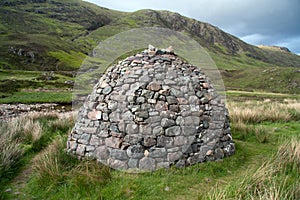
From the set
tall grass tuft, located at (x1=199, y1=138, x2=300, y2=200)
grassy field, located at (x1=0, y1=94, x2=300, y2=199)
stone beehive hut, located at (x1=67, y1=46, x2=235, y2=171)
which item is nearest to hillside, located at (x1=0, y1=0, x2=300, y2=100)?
grassy field, located at (x1=0, y1=94, x2=300, y2=199)

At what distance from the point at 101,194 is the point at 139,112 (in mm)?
2076

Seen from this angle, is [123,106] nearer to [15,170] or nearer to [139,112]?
[139,112]

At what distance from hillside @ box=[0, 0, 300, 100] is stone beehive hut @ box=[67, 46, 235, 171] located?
26.1 metres

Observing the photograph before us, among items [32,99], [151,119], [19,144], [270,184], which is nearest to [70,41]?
[32,99]

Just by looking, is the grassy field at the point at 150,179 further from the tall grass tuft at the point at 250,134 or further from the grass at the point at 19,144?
the tall grass tuft at the point at 250,134

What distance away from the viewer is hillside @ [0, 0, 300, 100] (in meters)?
56.5

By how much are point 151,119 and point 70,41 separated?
358ft

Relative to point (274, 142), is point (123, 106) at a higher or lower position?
higher

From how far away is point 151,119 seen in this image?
18.3 feet

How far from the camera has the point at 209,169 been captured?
560 centimetres

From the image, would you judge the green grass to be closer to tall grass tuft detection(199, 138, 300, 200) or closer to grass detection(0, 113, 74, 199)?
grass detection(0, 113, 74, 199)

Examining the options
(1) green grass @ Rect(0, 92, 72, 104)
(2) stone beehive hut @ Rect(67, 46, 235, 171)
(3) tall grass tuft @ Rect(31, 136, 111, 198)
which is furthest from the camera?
(1) green grass @ Rect(0, 92, 72, 104)

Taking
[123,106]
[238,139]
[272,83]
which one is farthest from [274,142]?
[272,83]

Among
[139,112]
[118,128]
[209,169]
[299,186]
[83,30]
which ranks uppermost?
[83,30]
